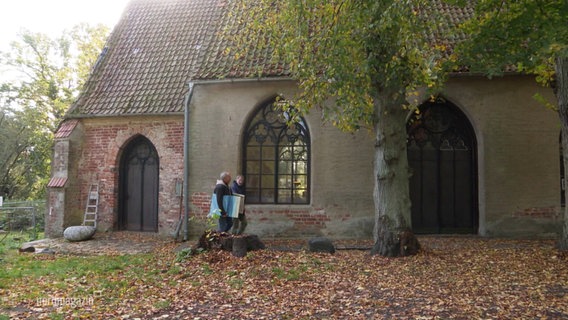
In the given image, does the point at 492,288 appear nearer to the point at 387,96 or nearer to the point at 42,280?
the point at 387,96

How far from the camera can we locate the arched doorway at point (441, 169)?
10.9 metres

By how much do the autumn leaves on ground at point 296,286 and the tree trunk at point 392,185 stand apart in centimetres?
36

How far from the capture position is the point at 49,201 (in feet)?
39.3

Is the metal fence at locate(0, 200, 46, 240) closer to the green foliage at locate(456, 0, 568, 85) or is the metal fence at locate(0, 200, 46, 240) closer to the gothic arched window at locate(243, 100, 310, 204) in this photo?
the gothic arched window at locate(243, 100, 310, 204)

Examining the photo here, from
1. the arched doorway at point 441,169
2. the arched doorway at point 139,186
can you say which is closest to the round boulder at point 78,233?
the arched doorway at point 139,186

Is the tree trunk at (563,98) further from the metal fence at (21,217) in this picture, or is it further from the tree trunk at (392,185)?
the metal fence at (21,217)

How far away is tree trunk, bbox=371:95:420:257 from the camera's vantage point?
754 centimetres

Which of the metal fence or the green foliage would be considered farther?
the metal fence

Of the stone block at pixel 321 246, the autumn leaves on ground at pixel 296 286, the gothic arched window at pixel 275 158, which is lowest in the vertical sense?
the autumn leaves on ground at pixel 296 286

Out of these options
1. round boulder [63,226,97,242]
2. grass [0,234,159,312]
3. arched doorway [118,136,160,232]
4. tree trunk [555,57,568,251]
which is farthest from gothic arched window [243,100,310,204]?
tree trunk [555,57,568,251]

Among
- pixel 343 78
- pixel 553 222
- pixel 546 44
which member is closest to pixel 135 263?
pixel 343 78

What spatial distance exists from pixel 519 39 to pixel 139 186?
10708mm

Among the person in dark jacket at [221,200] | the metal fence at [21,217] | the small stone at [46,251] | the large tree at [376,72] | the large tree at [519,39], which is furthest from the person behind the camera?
the metal fence at [21,217]

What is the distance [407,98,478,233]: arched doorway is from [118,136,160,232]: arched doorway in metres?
7.71
